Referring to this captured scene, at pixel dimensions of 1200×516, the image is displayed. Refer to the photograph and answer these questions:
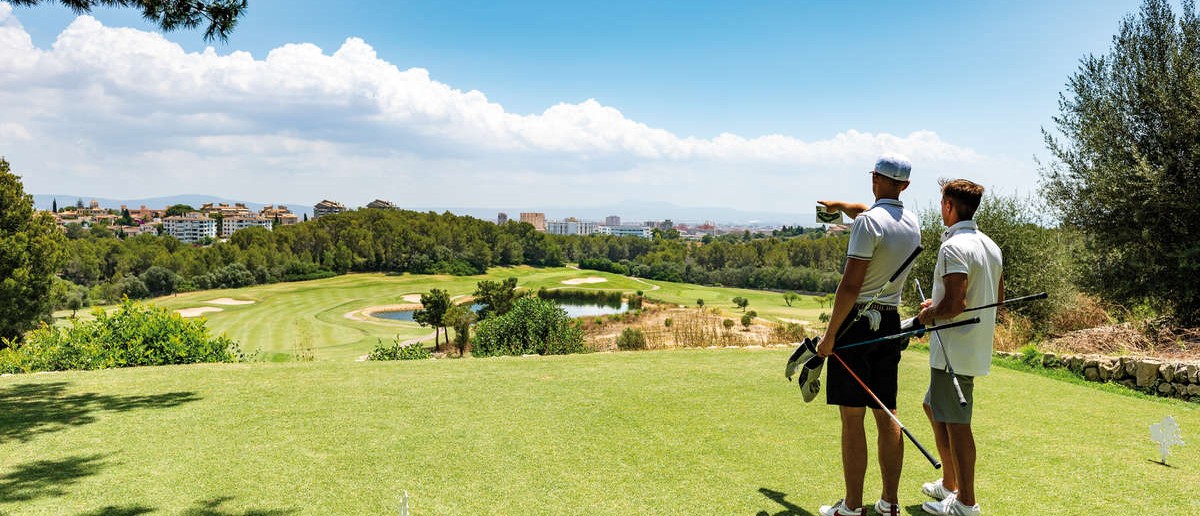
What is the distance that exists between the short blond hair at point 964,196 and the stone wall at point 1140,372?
5269mm

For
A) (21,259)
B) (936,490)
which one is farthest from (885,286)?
(21,259)

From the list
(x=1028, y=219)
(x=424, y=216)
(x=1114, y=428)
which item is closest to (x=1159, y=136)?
(x=1028, y=219)

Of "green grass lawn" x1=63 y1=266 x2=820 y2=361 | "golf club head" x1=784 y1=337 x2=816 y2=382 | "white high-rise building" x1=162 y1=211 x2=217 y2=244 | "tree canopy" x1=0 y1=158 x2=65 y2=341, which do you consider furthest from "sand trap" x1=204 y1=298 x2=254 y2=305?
"white high-rise building" x1=162 y1=211 x2=217 y2=244

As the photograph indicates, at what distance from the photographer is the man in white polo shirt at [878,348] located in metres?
3.11

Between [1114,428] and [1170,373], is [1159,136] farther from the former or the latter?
[1114,428]

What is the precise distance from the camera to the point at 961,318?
11.3 ft

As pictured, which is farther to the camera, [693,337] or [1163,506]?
[693,337]

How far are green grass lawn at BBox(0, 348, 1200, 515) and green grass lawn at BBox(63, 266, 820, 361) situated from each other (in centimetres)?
1829

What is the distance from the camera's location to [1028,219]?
45.5ft

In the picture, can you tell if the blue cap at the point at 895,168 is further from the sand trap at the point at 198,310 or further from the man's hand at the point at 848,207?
the sand trap at the point at 198,310

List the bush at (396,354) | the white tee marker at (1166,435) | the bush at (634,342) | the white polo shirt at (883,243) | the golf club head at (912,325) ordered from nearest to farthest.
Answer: the white polo shirt at (883,243) → the golf club head at (912,325) → the white tee marker at (1166,435) → the bush at (396,354) → the bush at (634,342)

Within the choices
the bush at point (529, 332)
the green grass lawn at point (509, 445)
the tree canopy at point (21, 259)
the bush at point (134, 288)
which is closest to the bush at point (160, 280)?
the bush at point (134, 288)

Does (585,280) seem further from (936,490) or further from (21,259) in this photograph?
(936,490)

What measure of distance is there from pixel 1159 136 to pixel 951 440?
1000cm
